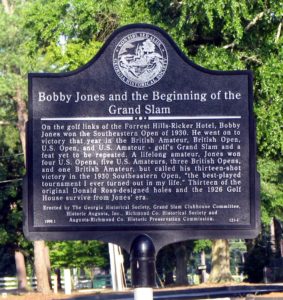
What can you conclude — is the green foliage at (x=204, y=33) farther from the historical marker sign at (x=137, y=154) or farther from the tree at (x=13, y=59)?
the historical marker sign at (x=137, y=154)

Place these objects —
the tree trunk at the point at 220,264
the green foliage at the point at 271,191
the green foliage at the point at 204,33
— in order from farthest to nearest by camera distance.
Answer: the tree trunk at the point at 220,264
the green foliage at the point at 271,191
the green foliage at the point at 204,33

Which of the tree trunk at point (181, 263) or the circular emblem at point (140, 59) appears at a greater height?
the circular emblem at point (140, 59)

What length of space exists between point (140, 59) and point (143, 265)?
211cm

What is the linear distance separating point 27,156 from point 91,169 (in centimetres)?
69

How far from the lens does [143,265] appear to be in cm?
924

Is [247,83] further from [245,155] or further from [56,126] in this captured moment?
[56,126]

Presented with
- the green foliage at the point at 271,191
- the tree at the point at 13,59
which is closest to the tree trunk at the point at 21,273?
the tree at the point at 13,59

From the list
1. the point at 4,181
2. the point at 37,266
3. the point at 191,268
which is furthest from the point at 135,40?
the point at 191,268

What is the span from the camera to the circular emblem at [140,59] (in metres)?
9.27

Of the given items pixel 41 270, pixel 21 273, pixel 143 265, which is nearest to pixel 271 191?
pixel 41 270

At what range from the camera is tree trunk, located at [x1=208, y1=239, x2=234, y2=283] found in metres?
34.2

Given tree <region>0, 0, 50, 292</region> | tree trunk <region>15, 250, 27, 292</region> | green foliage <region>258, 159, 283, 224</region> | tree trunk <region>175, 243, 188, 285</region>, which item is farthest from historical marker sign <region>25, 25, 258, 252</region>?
tree trunk <region>175, 243, 188, 285</region>

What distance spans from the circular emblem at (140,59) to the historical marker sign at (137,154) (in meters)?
0.01

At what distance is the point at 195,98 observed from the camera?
9.36m
